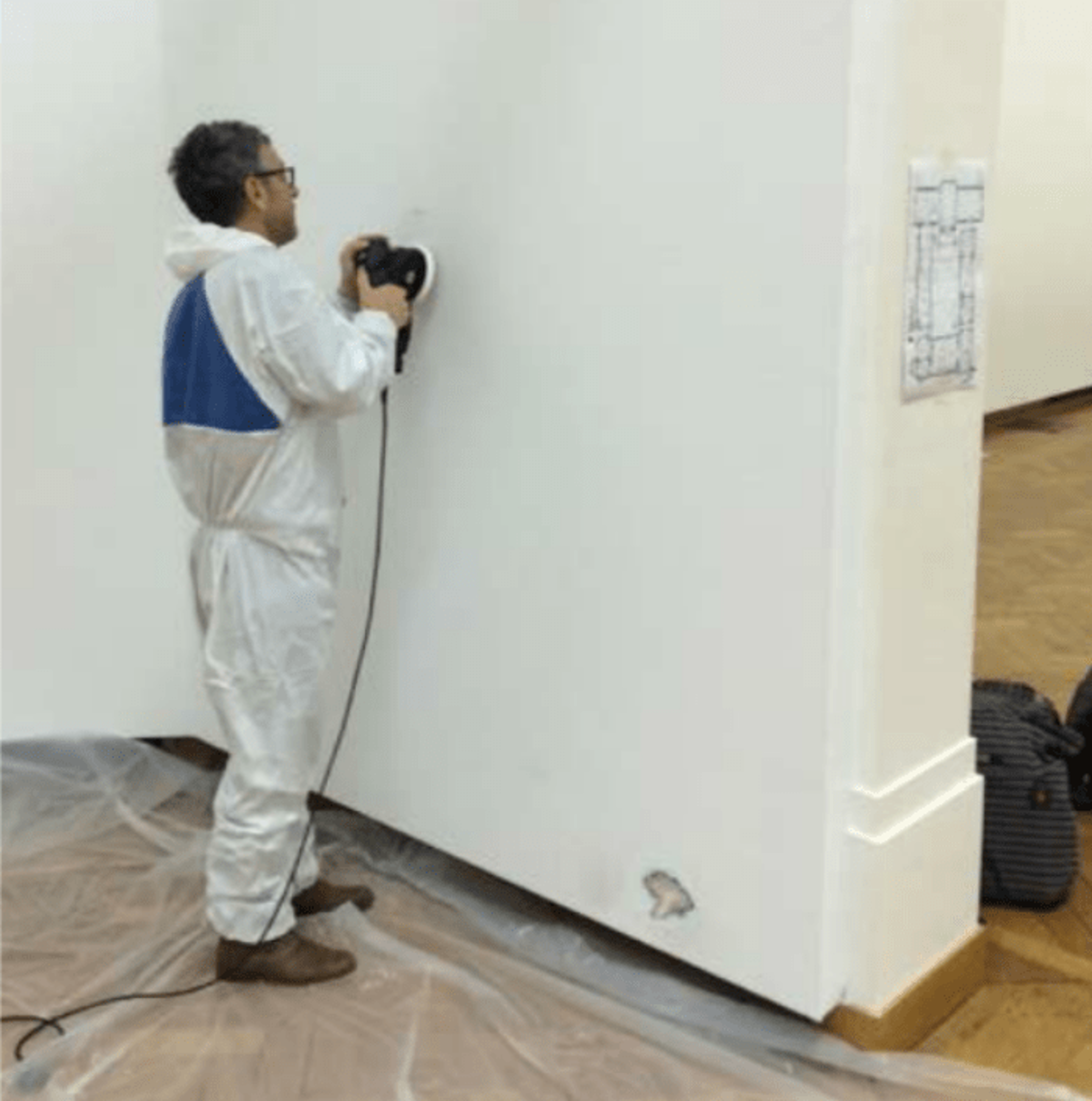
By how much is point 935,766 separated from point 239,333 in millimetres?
1219

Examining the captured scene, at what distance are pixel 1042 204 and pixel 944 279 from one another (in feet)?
19.8

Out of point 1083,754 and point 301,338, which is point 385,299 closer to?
point 301,338

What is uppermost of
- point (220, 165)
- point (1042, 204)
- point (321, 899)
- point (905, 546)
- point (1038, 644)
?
point (220, 165)

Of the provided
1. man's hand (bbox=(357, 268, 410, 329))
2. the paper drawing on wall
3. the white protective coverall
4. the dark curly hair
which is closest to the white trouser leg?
the white protective coverall

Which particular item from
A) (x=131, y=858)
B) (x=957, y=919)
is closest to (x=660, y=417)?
(x=957, y=919)

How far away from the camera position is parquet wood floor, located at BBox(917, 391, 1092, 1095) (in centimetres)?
214

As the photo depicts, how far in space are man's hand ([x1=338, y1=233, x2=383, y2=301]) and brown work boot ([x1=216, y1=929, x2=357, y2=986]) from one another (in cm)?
106

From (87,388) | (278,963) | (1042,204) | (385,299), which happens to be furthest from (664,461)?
(1042,204)

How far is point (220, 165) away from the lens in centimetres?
218

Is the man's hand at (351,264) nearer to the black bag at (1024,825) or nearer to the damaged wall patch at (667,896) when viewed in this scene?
the damaged wall patch at (667,896)

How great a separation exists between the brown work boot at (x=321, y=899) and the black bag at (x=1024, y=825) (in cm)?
112

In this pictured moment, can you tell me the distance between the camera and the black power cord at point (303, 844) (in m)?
2.24

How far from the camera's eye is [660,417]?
210cm

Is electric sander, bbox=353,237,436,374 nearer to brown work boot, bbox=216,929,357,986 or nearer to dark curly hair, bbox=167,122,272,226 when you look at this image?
dark curly hair, bbox=167,122,272,226
